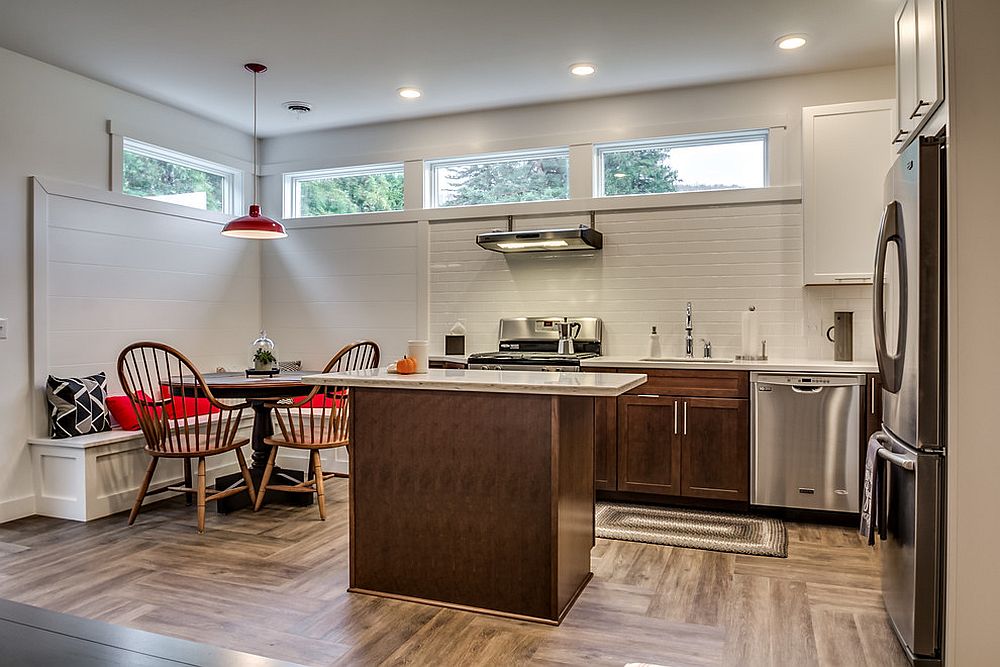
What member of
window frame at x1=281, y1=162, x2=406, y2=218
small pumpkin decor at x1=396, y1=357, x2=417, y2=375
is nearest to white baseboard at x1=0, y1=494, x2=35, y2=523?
small pumpkin decor at x1=396, y1=357, x2=417, y2=375

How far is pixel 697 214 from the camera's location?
15.9 ft

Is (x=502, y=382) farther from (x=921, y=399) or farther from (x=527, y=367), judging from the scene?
(x=527, y=367)

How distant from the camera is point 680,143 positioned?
4.98 meters

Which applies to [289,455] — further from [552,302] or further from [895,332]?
[895,332]

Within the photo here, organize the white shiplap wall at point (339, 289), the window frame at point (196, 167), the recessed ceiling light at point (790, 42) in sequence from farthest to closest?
the white shiplap wall at point (339, 289)
the window frame at point (196, 167)
the recessed ceiling light at point (790, 42)

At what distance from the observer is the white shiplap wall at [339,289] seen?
5668 mm

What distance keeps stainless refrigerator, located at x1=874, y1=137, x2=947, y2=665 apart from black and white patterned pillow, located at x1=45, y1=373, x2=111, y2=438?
169 inches

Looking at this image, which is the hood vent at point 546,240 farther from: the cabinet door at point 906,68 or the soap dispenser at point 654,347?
the cabinet door at point 906,68

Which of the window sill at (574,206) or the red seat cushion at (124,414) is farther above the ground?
the window sill at (574,206)

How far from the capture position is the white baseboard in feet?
13.4

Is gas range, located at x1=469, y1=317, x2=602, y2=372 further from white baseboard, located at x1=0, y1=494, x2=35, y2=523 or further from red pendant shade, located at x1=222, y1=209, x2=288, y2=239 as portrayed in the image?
white baseboard, located at x1=0, y1=494, x2=35, y2=523

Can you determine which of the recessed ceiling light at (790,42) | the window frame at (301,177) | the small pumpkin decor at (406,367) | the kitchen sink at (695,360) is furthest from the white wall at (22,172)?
the recessed ceiling light at (790,42)

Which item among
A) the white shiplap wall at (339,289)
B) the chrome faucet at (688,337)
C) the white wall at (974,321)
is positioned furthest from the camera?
the white shiplap wall at (339,289)

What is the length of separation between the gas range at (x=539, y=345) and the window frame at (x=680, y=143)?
0.96 m
